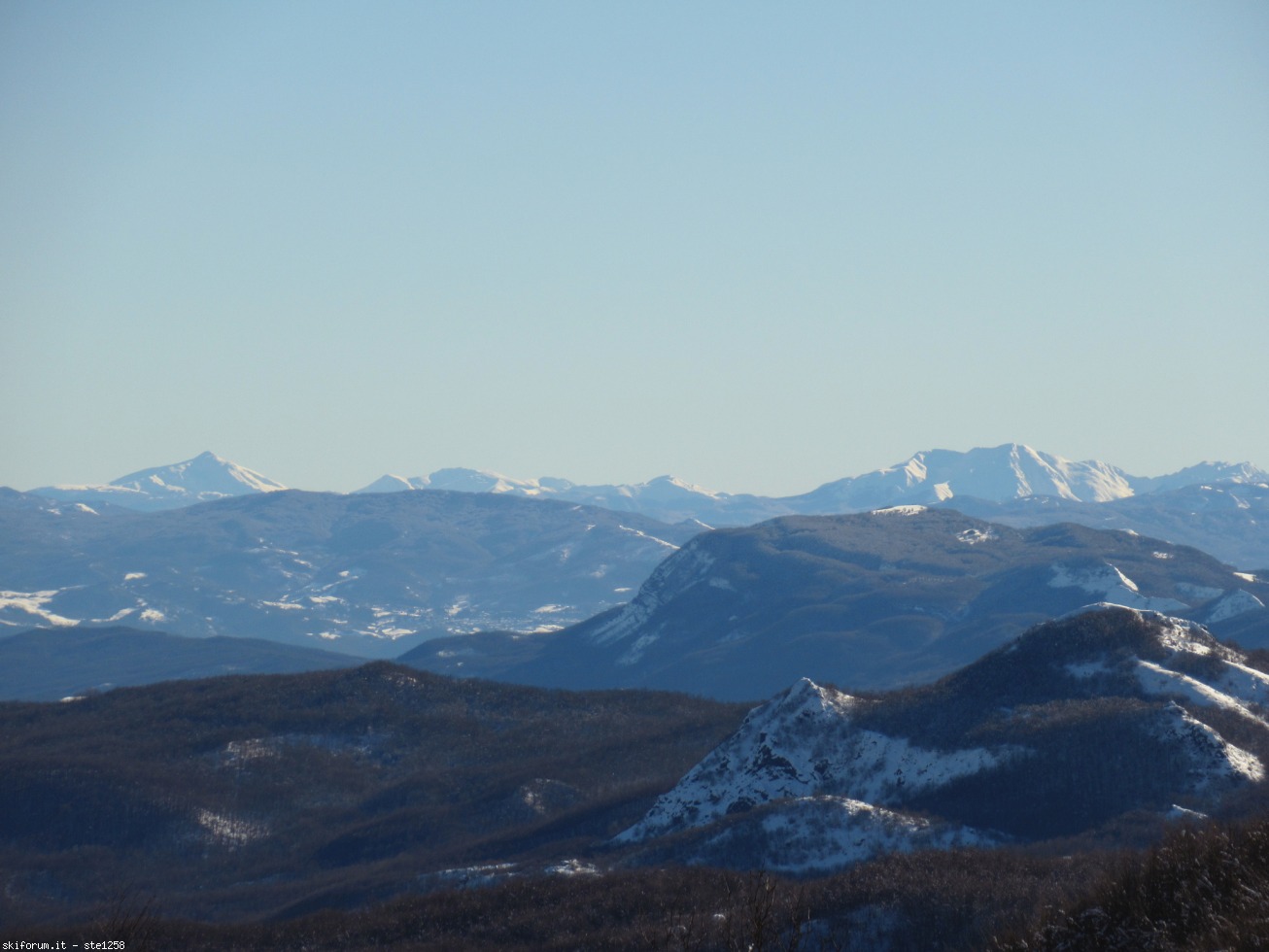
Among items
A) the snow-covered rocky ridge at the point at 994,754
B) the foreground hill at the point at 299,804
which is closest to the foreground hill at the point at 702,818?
the snow-covered rocky ridge at the point at 994,754

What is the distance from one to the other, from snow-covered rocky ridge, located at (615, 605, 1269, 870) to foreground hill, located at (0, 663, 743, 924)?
14.2 m

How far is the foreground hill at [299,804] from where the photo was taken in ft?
444

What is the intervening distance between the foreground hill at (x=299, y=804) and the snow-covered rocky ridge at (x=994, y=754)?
1420 centimetres

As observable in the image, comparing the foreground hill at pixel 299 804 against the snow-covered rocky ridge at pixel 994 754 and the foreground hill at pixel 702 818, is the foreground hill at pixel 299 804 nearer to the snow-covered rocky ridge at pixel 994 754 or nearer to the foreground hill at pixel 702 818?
the foreground hill at pixel 702 818

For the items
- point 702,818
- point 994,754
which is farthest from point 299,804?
point 994,754

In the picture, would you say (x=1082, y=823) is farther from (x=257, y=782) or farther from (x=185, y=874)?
(x=257, y=782)

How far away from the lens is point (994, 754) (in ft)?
382

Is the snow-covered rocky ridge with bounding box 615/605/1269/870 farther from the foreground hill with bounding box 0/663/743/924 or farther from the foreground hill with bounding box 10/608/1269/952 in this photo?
the foreground hill with bounding box 0/663/743/924

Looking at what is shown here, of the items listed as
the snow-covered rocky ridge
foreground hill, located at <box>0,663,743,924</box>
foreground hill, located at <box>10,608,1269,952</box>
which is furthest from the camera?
foreground hill, located at <box>0,663,743,924</box>

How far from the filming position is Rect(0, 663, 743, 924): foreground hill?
444 ft

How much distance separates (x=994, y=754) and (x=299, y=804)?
300ft

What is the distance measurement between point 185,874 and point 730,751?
2437 inches

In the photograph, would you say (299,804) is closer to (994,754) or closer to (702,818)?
(702,818)

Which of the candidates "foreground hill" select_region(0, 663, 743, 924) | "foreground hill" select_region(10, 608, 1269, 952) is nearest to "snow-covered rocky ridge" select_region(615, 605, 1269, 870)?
"foreground hill" select_region(10, 608, 1269, 952)
